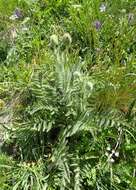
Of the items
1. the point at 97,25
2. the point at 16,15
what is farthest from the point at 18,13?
the point at 97,25

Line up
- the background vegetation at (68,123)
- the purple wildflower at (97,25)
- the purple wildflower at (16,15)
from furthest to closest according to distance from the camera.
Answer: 1. the purple wildflower at (16,15)
2. the purple wildflower at (97,25)
3. the background vegetation at (68,123)

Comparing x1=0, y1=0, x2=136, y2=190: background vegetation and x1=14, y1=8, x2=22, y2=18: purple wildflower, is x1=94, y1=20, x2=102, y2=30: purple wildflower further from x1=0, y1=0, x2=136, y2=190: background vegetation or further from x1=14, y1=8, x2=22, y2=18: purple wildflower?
x1=14, y1=8, x2=22, y2=18: purple wildflower

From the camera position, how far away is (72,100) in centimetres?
295

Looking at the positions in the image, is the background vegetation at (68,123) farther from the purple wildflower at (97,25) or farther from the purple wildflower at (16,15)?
the purple wildflower at (16,15)

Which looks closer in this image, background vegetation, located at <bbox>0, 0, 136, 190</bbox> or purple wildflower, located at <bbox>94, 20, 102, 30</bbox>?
background vegetation, located at <bbox>0, 0, 136, 190</bbox>

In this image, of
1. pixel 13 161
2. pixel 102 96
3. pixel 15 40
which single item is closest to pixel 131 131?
pixel 102 96

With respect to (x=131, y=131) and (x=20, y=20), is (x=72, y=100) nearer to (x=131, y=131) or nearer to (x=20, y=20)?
(x=131, y=131)

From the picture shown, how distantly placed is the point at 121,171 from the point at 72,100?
52 cm

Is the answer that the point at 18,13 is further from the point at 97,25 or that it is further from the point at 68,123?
the point at 68,123

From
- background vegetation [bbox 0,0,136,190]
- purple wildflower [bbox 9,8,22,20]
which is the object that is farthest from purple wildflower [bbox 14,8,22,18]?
background vegetation [bbox 0,0,136,190]

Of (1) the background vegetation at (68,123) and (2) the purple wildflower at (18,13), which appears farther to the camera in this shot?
(2) the purple wildflower at (18,13)

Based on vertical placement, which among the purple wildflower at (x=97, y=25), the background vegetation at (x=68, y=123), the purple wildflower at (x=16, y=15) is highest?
the purple wildflower at (x=16, y=15)

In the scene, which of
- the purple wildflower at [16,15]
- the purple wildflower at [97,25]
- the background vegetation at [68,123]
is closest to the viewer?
the background vegetation at [68,123]

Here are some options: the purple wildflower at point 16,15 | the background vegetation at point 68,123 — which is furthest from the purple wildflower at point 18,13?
the background vegetation at point 68,123
